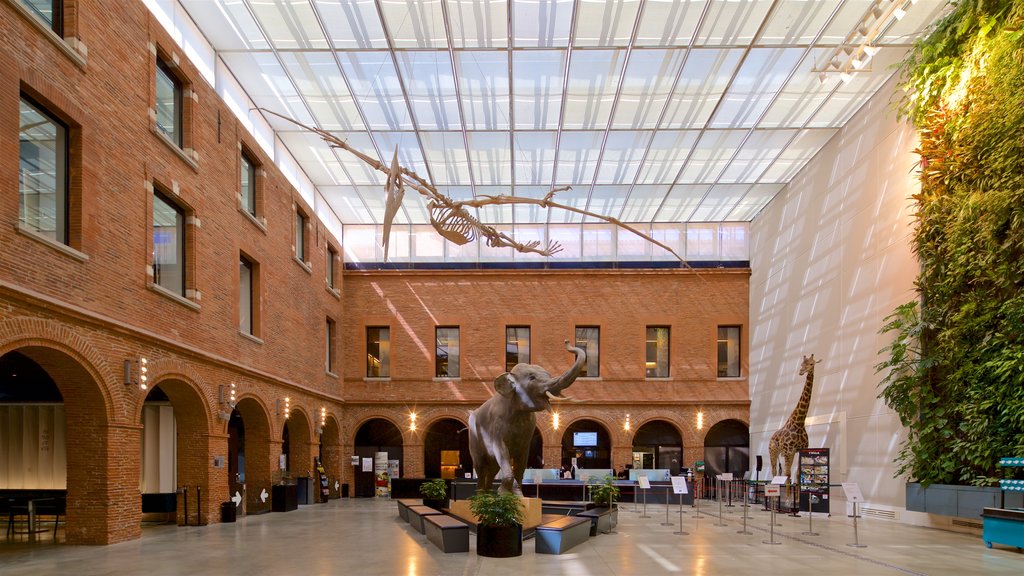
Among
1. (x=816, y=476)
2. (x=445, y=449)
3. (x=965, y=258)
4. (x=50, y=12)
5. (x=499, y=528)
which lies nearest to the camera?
(x=499, y=528)

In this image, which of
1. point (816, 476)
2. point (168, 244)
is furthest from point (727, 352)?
point (168, 244)

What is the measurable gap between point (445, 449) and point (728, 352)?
12.3 meters

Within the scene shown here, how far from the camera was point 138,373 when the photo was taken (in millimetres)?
14281

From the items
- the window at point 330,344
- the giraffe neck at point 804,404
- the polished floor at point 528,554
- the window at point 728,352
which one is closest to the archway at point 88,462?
the polished floor at point 528,554

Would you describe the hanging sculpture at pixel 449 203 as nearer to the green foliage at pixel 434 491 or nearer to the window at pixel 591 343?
the green foliage at pixel 434 491

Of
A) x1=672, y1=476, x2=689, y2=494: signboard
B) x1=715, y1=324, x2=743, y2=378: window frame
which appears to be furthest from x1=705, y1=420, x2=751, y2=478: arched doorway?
x1=672, y1=476, x2=689, y2=494: signboard

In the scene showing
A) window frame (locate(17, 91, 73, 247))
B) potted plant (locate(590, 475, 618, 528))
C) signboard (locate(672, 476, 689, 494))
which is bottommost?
potted plant (locate(590, 475, 618, 528))

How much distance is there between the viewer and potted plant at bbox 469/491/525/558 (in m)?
11.7

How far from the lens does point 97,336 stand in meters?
13.0

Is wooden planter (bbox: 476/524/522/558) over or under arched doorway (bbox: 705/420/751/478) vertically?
over

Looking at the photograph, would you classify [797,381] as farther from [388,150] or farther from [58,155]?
[58,155]

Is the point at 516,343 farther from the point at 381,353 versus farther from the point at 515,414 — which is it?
the point at 515,414

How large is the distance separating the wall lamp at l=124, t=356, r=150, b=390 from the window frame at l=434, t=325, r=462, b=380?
57.4 ft

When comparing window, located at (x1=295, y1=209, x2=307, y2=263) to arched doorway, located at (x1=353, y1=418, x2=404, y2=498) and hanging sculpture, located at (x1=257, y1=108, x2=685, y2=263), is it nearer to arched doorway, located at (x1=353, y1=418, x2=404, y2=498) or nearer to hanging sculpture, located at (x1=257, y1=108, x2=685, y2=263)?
arched doorway, located at (x1=353, y1=418, x2=404, y2=498)
